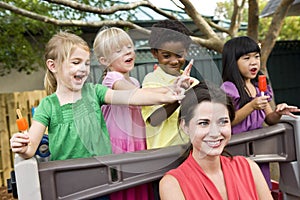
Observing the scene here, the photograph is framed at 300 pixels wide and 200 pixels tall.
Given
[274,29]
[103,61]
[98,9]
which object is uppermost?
[98,9]

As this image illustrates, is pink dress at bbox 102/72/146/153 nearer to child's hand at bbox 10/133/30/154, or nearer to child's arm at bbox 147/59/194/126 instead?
child's arm at bbox 147/59/194/126

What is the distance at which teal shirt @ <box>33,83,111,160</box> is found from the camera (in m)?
1.58

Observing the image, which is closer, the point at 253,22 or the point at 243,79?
the point at 243,79

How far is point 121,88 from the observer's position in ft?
5.31

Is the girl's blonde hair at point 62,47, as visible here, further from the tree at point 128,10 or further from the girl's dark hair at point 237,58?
the tree at point 128,10

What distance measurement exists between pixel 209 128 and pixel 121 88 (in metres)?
0.37

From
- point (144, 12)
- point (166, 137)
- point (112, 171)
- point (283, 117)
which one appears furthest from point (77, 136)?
point (144, 12)

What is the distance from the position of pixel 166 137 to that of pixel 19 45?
18.2ft

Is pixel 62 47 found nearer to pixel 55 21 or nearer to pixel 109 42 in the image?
pixel 109 42

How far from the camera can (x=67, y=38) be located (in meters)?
1.70

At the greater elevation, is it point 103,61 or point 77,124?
point 103,61

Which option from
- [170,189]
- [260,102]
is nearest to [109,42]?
[170,189]

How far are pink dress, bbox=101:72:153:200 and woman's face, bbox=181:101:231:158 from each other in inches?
7.2

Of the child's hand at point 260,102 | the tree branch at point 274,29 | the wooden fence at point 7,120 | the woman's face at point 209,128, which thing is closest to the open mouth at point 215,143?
the woman's face at point 209,128
